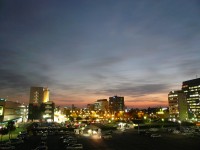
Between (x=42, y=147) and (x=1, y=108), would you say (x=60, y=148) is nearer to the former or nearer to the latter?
(x=42, y=147)

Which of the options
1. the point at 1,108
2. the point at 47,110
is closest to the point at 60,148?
the point at 1,108

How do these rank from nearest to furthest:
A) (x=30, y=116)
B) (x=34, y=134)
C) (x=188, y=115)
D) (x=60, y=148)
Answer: (x=60, y=148), (x=34, y=134), (x=30, y=116), (x=188, y=115)

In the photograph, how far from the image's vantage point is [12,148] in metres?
48.8

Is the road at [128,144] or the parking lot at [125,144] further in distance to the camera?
the parking lot at [125,144]

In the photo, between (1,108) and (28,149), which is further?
A: (1,108)

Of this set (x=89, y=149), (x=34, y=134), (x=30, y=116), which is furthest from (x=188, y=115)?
(x=89, y=149)

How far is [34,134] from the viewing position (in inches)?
3110

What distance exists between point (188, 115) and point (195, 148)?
163 metres

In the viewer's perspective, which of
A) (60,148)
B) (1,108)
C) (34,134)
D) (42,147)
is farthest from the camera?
(1,108)

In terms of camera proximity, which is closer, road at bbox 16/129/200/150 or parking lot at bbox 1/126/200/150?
road at bbox 16/129/200/150

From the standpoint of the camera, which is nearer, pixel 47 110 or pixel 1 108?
pixel 1 108

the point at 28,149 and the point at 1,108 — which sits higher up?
the point at 1,108

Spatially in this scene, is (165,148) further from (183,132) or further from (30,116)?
(30,116)

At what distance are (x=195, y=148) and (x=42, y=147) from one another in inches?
1322
